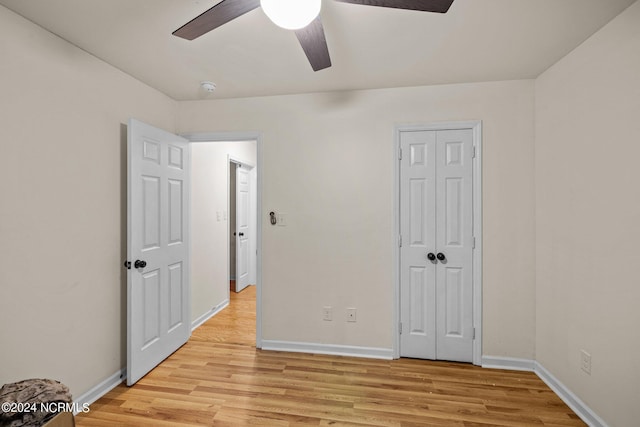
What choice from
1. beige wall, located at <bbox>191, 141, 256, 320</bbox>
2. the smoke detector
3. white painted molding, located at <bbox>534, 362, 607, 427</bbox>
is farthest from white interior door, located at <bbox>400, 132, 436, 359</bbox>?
beige wall, located at <bbox>191, 141, 256, 320</bbox>

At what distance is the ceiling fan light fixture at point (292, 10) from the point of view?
115 cm

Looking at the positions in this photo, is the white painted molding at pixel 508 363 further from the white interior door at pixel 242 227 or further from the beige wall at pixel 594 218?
the white interior door at pixel 242 227

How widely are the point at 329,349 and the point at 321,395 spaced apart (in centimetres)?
63

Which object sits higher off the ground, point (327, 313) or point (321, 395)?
point (327, 313)

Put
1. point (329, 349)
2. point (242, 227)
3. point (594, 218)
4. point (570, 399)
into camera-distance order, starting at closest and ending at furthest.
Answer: point (594, 218) → point (570, 399) → point (329, 349) → point (242, 227)

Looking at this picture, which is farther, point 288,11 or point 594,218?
point 594,218

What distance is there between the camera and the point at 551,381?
7.62 feet

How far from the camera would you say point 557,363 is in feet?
7.43

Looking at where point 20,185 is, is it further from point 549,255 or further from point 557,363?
point 557,363

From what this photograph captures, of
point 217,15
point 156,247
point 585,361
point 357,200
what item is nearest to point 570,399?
point 585,361

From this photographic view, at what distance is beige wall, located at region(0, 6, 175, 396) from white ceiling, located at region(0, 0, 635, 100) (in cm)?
23

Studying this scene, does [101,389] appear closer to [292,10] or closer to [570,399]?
[292,10]

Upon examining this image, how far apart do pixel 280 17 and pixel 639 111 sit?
6.09 ft

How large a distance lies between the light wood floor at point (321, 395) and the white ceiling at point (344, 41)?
2.40 meters
